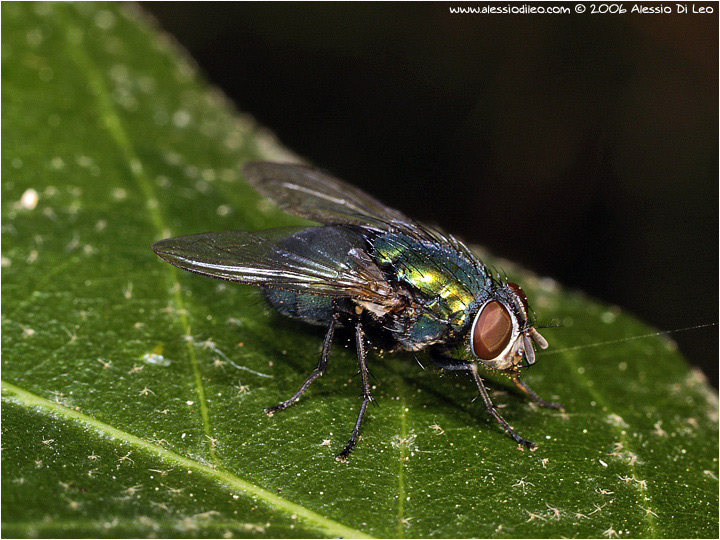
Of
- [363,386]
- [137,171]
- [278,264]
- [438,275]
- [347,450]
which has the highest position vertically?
[438,275]

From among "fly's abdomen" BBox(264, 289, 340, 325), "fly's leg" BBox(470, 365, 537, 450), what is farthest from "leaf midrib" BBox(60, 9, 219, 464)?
"fly's leg" BBox(470, 365, 537, 450)

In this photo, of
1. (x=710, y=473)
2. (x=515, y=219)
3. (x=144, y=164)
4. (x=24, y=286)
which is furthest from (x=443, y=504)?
(x=515, y=219)

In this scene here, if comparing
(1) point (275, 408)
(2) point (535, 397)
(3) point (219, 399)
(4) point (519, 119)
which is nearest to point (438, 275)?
(2) point (535, 397)

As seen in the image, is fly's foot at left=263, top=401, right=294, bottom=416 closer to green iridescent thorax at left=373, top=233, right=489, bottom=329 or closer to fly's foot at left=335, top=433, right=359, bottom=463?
fly's foot at left=335, top=433, right=359, bottom=463

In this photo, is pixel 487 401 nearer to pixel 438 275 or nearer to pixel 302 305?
pixel 438 275

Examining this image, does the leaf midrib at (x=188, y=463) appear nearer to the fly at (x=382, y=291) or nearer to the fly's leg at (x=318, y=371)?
the fly at (x=382, y=291)

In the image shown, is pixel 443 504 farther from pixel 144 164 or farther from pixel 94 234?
pixel 144 164
